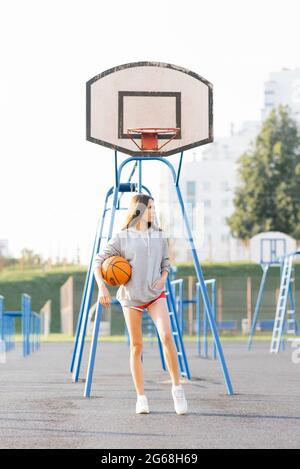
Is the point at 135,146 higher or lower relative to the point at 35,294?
higher

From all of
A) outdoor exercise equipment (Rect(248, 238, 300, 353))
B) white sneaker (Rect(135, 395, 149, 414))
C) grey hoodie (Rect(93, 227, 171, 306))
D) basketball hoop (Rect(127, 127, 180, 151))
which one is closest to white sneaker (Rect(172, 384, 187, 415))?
white sneaker (Rect(135, 395, 149, 414))

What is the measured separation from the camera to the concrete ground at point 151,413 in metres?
5.35

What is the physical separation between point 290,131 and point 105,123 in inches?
1294

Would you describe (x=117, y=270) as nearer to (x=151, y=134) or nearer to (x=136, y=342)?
(x=136, y=342)

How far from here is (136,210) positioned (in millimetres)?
6863

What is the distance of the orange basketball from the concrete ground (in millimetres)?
883

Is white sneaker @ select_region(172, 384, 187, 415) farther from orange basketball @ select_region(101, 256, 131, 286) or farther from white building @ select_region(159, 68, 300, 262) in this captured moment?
white building @ select_region(159, 68, 300, 262)

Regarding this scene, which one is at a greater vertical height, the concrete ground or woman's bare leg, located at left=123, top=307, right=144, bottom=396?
woman's bare leg, located at left=123, top=307, right=144, bottom=396

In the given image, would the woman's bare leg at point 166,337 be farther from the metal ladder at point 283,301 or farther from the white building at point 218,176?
the white building at point 218,176

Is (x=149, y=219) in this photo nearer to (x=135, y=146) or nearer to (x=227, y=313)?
(x=135, y=146)

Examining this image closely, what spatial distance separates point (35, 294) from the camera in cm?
3506

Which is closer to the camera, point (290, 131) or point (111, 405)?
point (111, 405)

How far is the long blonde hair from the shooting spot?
6827 millimetres
